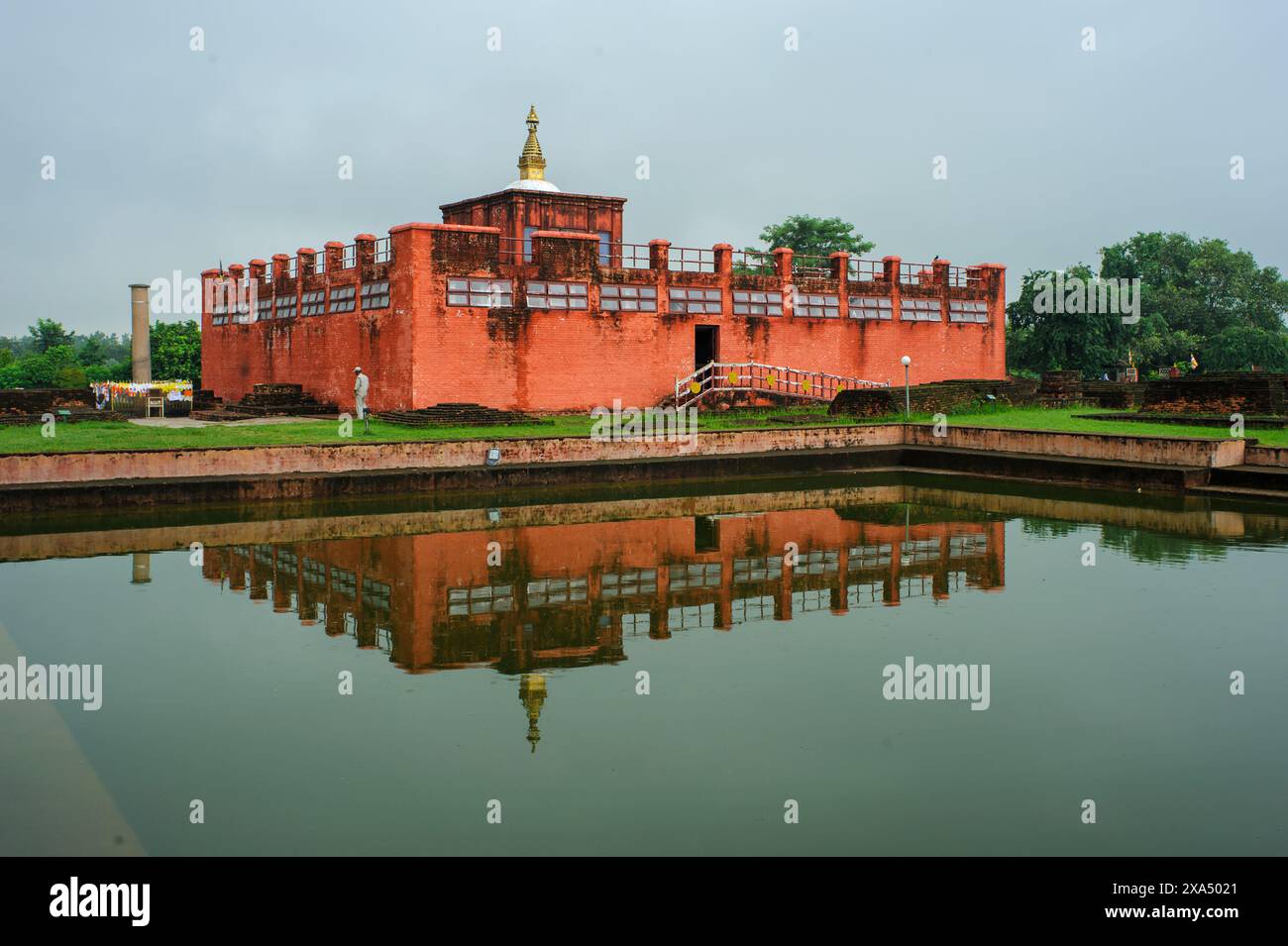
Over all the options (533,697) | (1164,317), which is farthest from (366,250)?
(1164,317)

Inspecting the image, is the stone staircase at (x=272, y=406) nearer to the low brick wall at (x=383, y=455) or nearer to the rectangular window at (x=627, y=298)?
the rectangular window at (x=627, y=298)

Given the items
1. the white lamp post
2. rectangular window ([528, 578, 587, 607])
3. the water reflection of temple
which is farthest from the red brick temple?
rectangular window ([528, 578, 587, 607])

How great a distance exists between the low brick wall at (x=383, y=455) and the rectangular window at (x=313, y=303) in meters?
12.5

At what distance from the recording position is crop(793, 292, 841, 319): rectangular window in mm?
32344

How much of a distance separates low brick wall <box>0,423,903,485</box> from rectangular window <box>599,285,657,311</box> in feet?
24.8

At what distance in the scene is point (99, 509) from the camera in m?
16.9

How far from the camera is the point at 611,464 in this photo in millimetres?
20938

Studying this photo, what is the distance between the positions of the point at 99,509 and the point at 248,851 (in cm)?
1252

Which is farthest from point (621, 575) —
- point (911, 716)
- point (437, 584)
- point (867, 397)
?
point (867, 397)

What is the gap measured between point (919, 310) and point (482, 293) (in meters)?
14.0

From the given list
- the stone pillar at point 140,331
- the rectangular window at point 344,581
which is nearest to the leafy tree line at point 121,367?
the stone pillar at point 140,331

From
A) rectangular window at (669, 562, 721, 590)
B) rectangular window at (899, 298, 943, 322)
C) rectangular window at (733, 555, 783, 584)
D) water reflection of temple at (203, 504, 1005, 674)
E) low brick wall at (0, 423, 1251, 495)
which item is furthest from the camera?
rectangular window at (899, 298, 943, 322)

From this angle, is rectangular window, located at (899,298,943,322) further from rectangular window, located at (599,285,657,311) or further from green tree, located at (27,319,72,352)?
green tree, located at (27,319,72,352)

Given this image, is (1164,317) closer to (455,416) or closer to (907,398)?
(907,398)
